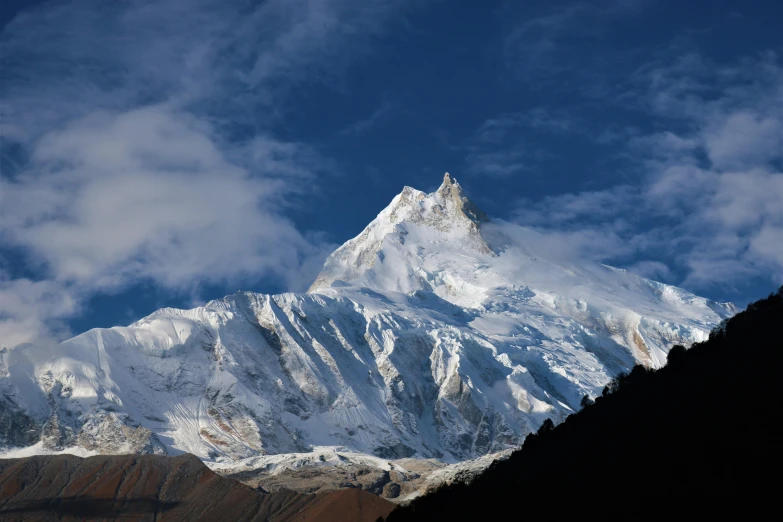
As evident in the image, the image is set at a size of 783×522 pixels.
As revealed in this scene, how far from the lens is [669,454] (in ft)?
311

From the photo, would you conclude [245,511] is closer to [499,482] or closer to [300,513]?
[300,513]

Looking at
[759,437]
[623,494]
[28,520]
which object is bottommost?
[28,520]

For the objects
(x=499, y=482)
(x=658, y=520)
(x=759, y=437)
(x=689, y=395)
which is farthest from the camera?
(x=499, y=482)

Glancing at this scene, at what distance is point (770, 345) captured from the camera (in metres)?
113

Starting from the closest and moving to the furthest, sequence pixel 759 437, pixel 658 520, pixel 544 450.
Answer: pixel 658 520, pixel 759 437, pixel 544 450

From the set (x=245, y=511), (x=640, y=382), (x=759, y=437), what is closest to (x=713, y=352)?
(x=640, y=382)

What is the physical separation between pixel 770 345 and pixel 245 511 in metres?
115

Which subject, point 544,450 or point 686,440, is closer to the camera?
point 686,440

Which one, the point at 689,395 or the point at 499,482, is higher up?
the point at 689,395

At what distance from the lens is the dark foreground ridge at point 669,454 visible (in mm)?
81269

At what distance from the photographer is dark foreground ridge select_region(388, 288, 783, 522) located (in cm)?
8127

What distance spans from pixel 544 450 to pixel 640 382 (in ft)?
55.9

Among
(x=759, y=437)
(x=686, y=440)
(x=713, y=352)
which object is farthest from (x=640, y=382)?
(x=759, y=437)

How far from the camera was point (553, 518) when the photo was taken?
3767 inches
